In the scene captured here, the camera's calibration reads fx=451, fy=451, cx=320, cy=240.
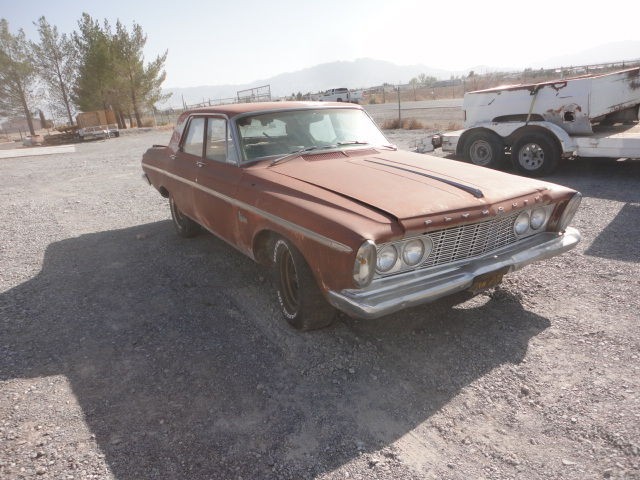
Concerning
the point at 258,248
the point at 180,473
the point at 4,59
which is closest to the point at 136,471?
the point at 180,473

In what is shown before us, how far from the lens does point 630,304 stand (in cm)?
345

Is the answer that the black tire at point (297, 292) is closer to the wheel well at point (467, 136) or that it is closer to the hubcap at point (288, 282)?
the hubcap at point (288, 282)

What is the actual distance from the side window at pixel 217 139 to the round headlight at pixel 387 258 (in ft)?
6.65

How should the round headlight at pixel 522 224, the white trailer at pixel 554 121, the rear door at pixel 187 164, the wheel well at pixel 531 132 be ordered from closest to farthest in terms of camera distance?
the round headlight at pixel 522 224, the rear door at pixel 187 164, the white trailer at pixel 554 121, the wheel well at pixel 531 132

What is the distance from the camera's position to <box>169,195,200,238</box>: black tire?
214 inches

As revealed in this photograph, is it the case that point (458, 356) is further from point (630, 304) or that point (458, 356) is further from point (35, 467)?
point (35, 467)

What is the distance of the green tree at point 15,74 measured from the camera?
97.8 ft

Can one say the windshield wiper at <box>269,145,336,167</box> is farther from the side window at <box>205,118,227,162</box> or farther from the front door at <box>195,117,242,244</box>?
the side window at <box>205,118,227,162</box>

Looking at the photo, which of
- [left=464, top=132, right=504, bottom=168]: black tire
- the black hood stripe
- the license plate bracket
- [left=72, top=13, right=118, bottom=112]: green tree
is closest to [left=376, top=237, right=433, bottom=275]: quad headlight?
the license plate bracket

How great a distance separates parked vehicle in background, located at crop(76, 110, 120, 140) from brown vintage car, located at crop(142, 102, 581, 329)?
23297 mm

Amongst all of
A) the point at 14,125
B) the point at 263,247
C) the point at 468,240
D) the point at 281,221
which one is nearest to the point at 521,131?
the point at 468,240

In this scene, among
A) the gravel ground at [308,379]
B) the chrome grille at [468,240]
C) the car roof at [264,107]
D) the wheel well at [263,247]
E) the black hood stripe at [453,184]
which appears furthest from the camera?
the car roof at [264,107]

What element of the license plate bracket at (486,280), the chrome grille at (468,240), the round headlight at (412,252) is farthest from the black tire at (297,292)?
the license plate bracket at (486,280)

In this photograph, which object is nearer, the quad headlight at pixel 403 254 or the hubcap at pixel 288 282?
the quad headlight at pixel 403 254
